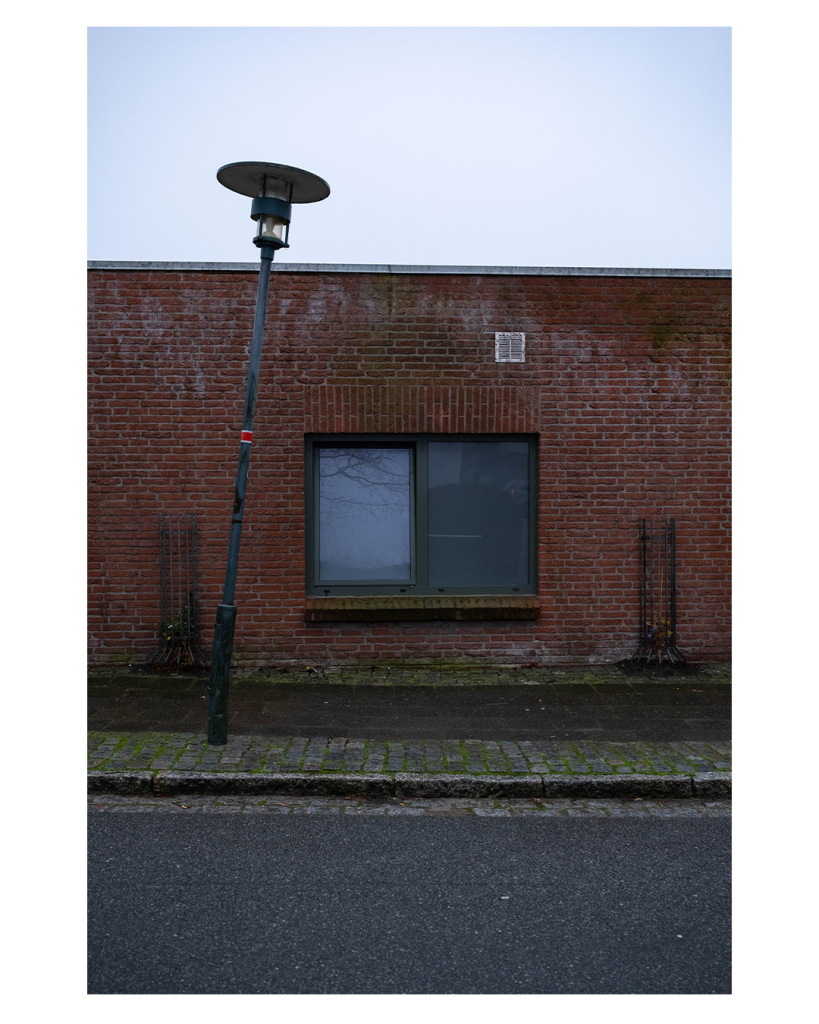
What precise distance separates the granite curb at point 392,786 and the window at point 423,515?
331 cm

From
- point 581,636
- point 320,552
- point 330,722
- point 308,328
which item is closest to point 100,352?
point 308,328

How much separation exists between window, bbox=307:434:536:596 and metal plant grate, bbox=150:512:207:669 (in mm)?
1233

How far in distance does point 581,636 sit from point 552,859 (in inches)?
170

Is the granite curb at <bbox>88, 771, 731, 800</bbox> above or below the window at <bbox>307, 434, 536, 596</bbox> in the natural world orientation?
below

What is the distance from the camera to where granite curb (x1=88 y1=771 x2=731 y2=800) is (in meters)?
5.33

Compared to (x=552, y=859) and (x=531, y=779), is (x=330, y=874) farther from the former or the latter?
(x=531, y=779)

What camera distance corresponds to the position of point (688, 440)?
8.61 meters

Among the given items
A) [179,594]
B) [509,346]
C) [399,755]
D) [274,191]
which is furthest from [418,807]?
[509,346]

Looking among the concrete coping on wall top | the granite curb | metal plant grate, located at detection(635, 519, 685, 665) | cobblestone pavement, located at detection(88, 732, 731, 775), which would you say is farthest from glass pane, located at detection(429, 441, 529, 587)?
the granite curb

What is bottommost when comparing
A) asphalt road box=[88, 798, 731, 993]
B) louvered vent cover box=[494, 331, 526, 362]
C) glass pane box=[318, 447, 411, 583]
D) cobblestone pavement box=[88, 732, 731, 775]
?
asphalt road box=[88, 798, 731, 993]

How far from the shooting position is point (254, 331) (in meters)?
5.83

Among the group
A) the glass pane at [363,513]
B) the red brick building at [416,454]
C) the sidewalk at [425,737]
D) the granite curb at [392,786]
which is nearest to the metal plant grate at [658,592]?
the red brick building at [416,454]

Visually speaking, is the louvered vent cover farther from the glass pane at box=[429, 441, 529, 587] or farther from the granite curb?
the granite curb

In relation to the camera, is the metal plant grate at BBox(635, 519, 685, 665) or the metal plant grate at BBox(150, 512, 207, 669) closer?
the metal plant grate at BBox(150, 512, 207, 669)
